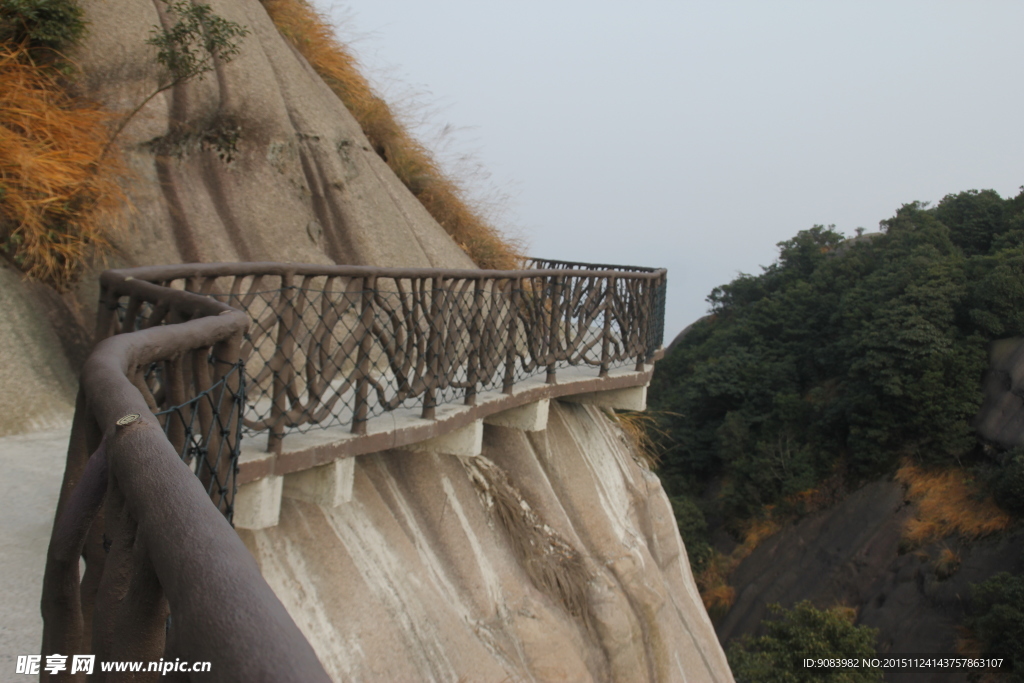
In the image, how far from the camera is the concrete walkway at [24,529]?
2744 mm

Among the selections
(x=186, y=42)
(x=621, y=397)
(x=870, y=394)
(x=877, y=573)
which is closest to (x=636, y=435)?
(x=621, y=397)

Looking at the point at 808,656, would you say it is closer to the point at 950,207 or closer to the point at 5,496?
the point at 5,496

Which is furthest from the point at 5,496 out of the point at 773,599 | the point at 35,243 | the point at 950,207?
the point at 950,207

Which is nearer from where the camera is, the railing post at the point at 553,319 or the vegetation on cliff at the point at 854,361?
the railing post at the point at 553,319

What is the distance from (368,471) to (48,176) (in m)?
3.10

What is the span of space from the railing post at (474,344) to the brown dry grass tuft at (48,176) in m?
3.03

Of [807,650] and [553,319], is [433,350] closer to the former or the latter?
[553,319]

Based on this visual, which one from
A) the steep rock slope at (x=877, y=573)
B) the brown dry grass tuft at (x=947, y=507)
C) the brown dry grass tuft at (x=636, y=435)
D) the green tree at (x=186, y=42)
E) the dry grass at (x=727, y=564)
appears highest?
the green tree at (x=186, y=42)

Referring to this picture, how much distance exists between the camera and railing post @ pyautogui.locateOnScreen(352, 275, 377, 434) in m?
4.25

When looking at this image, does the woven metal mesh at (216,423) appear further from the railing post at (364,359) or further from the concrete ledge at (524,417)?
the concrete ledge at (524,417)

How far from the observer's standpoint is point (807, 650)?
20297mm

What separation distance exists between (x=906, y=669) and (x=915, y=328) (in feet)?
43.7

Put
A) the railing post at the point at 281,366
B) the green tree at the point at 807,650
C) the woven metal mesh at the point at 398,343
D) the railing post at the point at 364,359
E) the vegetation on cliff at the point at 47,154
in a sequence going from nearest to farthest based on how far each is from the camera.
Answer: the railing post at the point at 281,366
the woven metal mesh at the point at 398,343
the railing post at the point at 364,359
the vegetation on cliff at the point at 47,154
the green tree at the point at 807,650

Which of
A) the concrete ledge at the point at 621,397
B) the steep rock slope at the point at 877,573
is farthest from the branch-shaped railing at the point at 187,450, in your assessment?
the steep rock slope at the point at 877,573
